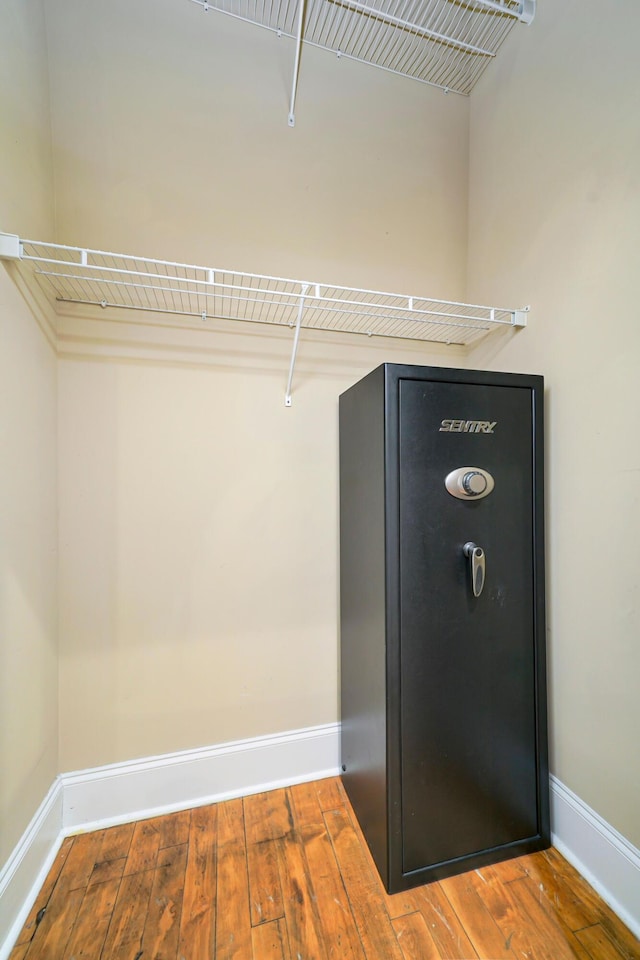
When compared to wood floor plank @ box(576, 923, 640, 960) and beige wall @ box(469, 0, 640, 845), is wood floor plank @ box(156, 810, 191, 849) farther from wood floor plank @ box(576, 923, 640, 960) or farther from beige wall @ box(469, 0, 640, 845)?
beige wall @ box(469, 0, 640, 845)

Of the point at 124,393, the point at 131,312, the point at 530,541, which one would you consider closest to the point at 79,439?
the point at 124,393

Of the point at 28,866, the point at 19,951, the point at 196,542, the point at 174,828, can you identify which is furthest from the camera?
the point at 196,542

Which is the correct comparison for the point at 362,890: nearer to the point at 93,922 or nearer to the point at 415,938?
the point at 415,938

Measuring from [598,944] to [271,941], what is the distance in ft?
2.72

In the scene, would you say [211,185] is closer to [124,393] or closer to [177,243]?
[177,243]

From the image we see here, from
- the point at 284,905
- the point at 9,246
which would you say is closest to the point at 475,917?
the point at 284,905

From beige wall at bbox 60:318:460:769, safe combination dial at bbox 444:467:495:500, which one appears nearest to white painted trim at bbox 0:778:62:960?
beige wall at bbox 60:318:460:769

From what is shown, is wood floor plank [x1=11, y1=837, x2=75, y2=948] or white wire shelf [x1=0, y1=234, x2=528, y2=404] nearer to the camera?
wood floor plank [x1=11, y1=837, x2=75, y2=948]

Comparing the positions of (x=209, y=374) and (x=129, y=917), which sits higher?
(x=209, y=374)

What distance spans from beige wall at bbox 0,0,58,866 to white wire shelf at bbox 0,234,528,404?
16cm

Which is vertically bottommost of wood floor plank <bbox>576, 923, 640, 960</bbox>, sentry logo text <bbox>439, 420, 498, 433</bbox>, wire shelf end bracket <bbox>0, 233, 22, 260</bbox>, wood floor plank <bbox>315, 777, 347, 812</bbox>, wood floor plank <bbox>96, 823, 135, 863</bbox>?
wood floor plank <bbox>315, 777, 347, 812</bbox>

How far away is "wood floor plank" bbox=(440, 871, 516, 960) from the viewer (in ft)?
2.97

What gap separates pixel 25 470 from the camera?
41.1 inches

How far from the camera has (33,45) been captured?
110cm
